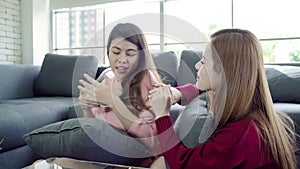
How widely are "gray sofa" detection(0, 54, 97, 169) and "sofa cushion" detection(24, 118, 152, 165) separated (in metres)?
0.24

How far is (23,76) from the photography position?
258 centimetres

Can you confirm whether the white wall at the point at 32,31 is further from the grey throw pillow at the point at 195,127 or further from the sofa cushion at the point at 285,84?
the grey throw pillow at the point at 195,127

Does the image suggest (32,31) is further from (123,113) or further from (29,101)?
(123,113)

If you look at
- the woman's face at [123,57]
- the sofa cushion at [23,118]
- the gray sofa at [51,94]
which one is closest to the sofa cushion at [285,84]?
the gray sofa at [51,94]

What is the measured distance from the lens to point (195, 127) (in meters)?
0.90

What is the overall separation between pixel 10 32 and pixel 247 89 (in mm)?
2916

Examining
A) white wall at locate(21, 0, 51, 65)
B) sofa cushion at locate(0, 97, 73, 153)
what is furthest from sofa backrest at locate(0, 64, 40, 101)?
sofa cushion at locate(0, 97, 73, 153)

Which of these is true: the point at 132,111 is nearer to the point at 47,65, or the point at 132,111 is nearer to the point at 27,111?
the point at 27,111

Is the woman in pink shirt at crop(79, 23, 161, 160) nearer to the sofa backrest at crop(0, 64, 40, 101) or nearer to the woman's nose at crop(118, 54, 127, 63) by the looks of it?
the woman's nose at crop(118, 54, 127, 63)

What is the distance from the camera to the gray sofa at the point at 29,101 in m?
1.49

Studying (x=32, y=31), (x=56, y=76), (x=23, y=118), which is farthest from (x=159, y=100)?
(x=32, y=31)

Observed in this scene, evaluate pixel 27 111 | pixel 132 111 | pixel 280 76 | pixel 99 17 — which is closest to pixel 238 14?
pixel 280 76

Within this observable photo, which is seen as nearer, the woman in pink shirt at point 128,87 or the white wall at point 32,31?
the woman in pink shirt at point 128,87

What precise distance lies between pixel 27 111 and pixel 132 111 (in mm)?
1063
